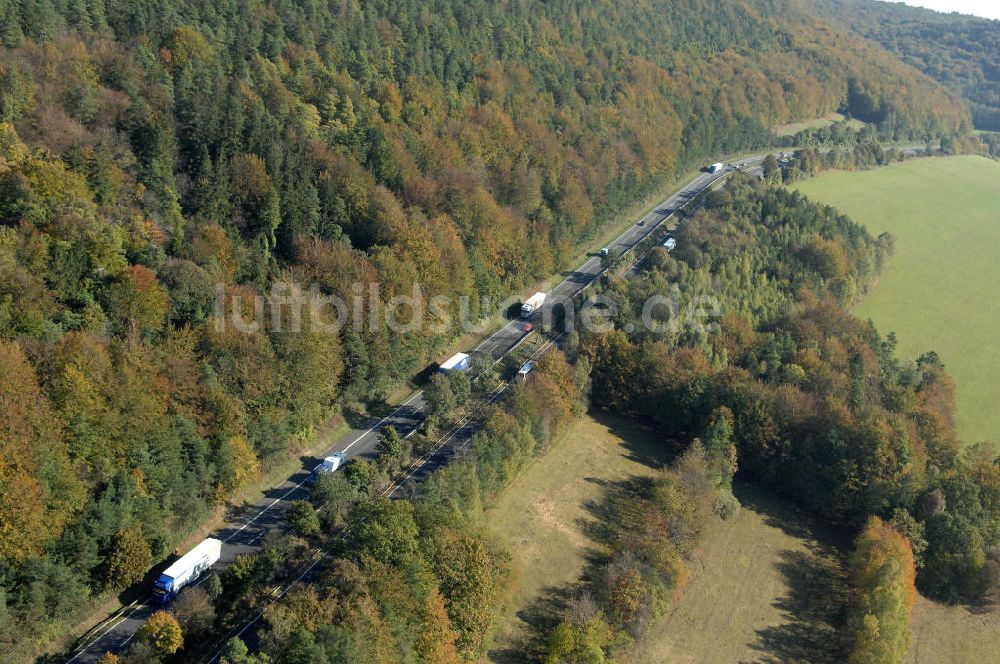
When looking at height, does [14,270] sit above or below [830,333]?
above

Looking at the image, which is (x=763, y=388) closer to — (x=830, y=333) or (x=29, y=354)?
(x=830, y=333)

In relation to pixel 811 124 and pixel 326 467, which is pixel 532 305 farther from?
pixel 811 124

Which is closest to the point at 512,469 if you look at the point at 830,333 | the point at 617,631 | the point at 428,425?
the point at 428,425

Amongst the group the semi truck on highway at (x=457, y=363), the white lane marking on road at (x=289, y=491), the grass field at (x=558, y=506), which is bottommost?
the grass field at (x=558, y=506)

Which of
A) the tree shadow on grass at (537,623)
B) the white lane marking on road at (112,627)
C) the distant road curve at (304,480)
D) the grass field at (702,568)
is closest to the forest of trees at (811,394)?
the grass field at (702,568)

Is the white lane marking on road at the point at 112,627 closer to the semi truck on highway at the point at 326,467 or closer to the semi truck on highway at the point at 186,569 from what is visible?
the semi truck on highway at the point at 186,569
